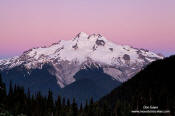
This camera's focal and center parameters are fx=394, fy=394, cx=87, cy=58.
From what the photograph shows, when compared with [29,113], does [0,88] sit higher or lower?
higher

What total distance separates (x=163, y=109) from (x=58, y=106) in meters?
53.5

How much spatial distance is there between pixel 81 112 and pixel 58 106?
13.3 m

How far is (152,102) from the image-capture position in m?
188

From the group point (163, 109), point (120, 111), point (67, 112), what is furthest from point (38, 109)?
point (163, 109)

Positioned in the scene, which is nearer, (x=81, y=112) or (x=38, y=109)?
(x=38, y=109)

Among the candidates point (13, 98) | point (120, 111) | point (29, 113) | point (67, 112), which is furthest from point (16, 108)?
point (120, 111)

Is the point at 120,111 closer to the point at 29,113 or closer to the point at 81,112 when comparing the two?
the point at 81,112

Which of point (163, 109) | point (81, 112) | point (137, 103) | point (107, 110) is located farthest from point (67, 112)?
point (163, 109)

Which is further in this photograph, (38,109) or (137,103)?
(137,103)

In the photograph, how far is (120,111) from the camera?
596ft

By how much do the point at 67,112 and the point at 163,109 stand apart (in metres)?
45.0

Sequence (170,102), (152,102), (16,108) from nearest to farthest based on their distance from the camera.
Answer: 1. (16,108)
2. (170,102)
3. (152,102)

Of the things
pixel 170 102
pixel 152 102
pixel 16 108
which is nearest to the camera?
pixel 16 108

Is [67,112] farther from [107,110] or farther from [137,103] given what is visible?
[137,103]
